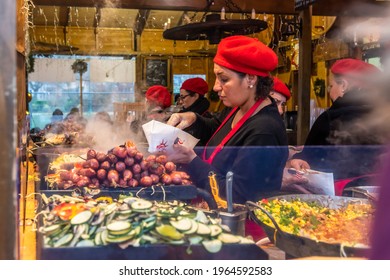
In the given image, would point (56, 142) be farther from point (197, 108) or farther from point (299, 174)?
point (299, 174)

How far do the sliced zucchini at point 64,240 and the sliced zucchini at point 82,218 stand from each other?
0.07m

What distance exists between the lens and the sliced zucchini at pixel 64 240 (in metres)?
1.54

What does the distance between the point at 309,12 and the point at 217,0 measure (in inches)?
34.6

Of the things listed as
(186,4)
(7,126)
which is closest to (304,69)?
(186,4)

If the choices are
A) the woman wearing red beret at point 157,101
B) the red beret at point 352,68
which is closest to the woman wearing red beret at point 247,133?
the red beret at point 352,68

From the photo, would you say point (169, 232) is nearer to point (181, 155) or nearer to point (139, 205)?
point (139, 205)

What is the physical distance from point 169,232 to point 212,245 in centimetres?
13

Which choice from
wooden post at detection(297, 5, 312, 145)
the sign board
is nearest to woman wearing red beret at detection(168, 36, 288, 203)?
the sign board

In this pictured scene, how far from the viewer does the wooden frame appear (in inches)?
334

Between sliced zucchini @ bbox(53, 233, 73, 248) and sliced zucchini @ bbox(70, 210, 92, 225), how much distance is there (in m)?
0.07

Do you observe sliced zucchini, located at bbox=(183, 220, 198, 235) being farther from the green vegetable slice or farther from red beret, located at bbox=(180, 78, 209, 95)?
red beret, located at bbox=(180, 78, 209, 95)

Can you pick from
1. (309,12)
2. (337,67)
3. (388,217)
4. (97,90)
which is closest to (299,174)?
(337,67)

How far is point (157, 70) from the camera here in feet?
28.1

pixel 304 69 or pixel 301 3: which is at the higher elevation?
pixel 301 3
